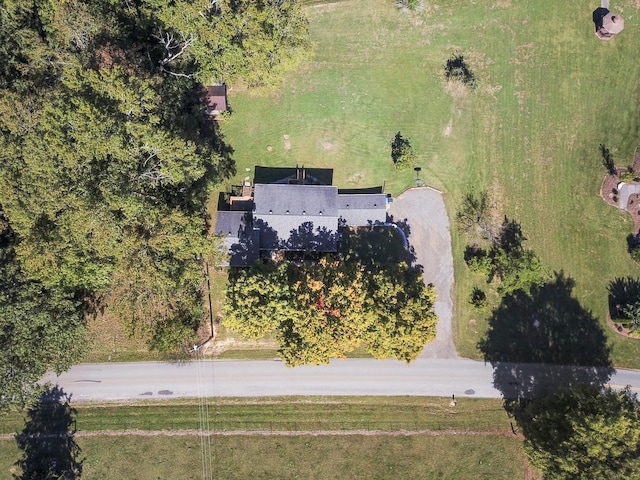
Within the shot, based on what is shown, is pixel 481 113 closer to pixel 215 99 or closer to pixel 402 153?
pixel 402 153

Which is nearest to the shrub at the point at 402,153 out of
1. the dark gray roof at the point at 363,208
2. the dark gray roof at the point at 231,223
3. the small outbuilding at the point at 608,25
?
the dark gray roof at the point at 363,208

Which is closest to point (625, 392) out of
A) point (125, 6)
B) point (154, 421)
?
point (154, 421)

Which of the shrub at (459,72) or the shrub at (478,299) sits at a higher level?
the shrub at (459,72)

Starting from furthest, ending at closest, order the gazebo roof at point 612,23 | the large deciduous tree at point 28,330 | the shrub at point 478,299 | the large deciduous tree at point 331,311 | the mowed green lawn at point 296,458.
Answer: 1. the gazebo roof at point 612,23
2. the mowed green lawn at point 296,458
3. the shrub at point 478,299
4. the large deciduous tree at point 331,311
5. the large deciduous tree at point 28,330

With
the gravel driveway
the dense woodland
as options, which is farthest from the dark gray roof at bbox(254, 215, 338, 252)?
the gravel driveway

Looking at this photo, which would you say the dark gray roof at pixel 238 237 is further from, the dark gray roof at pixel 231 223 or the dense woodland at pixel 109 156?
the dense woodland at pixel 109 156

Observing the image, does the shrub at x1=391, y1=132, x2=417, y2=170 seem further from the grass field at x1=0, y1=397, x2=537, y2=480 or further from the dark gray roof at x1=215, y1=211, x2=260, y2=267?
the grass field at x1=0, y1=397, x2=537, y2=480

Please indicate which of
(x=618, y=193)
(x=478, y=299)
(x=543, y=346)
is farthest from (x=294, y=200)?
(x=618, y=193)
